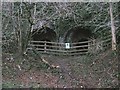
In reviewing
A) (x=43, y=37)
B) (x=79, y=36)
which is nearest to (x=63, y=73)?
(x=43, y=37)

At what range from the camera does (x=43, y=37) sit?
1324cm

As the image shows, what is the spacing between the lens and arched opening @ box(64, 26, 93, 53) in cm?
1293

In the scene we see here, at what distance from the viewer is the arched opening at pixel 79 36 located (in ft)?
42.4

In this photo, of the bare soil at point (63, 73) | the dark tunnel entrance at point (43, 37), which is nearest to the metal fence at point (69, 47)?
the dark tunnel entrance at point (43, 37)

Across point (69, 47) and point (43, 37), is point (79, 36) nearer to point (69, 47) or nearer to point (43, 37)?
point (69, 47)

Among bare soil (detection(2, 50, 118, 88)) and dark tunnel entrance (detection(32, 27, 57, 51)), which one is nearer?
bare soil (detection(2, 50, 118, 88))

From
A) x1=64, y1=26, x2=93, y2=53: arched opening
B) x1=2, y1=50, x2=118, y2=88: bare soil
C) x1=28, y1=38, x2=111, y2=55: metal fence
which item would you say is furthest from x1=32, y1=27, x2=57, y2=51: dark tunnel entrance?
x1=2, y1=50, x2=118, y2=88: bare soil

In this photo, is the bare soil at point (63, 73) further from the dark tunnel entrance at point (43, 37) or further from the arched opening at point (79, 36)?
the arched opening at point (79, 36)

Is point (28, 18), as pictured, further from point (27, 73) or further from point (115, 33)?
point (115, 33)

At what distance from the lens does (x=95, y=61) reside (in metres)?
10.4

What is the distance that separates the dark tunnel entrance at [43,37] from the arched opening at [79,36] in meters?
0.77

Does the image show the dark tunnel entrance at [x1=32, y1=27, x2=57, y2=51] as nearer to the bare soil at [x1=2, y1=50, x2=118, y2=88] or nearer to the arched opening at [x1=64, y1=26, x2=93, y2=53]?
the arched opening at [x1=64, y1=26, x2=93, y2=53]

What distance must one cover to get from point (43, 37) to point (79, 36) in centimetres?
195

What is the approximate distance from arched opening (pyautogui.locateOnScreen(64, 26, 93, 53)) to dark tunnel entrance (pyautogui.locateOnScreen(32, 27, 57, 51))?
2.52 feet
